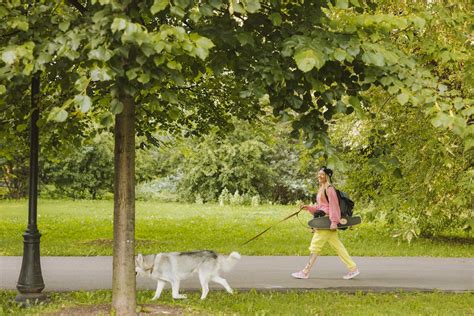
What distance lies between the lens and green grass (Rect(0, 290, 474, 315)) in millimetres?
7966

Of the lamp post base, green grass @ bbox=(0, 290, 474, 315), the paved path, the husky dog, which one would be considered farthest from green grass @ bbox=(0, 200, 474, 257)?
the lamp post base

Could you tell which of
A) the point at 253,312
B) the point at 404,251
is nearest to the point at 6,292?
the point at 253,312

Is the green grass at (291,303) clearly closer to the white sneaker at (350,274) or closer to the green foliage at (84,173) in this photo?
the white sneaker at (350,274)

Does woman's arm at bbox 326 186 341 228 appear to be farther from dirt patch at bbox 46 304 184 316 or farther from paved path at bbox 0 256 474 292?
dirt patch at bbox 46 304 184 316

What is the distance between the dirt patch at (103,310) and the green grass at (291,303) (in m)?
0.07

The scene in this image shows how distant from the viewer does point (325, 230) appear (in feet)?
34.9

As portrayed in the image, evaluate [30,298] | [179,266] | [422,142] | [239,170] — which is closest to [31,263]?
[30,298]

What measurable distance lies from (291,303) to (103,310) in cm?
238

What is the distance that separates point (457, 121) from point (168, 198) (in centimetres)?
2912

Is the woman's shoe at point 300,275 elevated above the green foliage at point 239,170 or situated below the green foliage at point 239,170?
below

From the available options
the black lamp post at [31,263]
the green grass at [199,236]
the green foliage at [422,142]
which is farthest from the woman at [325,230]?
the black lamp post at [31,263]

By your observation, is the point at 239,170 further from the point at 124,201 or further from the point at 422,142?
the point at 124,201

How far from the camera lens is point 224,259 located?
27.7 feet

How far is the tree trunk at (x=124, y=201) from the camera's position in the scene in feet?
22.7
